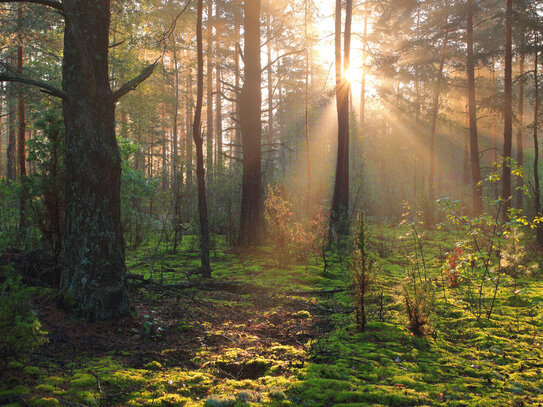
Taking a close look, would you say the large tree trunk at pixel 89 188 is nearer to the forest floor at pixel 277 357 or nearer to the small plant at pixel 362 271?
the forest floor at pixel 277 357

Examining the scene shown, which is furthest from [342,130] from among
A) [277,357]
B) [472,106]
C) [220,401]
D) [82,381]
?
[82,381]

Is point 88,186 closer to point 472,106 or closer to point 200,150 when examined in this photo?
point 200,150

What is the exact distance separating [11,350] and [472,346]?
4277 millimetres

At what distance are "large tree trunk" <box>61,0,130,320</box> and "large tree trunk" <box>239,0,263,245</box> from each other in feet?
19.4

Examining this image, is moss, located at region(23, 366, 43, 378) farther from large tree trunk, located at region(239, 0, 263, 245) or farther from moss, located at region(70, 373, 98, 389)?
large tree trunk, located at region(239, 0, 263, 245)

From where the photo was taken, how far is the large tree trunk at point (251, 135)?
976cm

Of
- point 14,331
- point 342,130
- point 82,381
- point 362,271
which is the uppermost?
point 342,130

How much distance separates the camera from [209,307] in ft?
16.3

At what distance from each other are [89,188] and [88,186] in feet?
0.08

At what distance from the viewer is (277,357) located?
10.9 ft

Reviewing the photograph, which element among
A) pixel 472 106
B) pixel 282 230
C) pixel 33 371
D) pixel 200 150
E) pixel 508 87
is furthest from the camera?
pixel 472 106

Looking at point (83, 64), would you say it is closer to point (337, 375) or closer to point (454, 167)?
point (337, 375)

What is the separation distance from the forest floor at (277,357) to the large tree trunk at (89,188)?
1.03 feet

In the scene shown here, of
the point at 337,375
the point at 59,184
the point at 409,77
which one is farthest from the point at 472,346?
the point at 409,77
